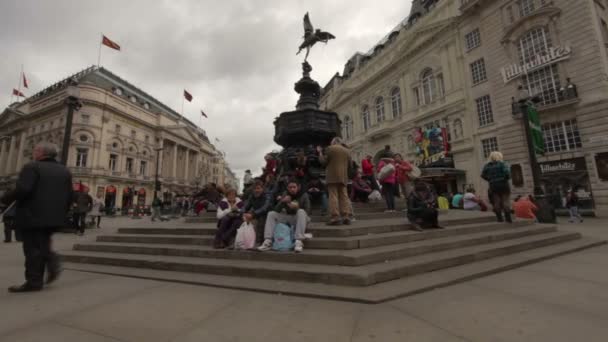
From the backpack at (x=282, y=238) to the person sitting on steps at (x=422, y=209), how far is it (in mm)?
2524

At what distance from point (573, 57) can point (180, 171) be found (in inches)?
2467

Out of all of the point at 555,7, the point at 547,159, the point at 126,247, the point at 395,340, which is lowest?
the point at 395,340

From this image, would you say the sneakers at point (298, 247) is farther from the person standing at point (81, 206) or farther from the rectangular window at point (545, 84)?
the rectangular window at point (545, 84)

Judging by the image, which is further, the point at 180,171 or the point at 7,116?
the point at 180,171

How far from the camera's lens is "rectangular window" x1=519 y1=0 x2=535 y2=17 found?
17.8 m

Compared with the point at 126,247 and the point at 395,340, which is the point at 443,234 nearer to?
the point at 395,340

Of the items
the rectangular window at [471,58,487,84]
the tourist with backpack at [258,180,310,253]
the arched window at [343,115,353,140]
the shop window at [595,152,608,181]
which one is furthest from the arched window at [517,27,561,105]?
the tourist with backpack at [258,180,310,253]

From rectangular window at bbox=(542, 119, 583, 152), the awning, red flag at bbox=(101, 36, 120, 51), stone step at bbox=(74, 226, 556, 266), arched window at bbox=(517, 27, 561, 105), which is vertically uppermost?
red flag at bbox=(101, 36, 120, 51)

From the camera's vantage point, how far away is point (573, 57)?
15547 mm

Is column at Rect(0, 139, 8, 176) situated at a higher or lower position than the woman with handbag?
higher

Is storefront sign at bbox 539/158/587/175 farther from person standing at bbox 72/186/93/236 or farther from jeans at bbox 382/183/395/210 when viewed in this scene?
person standing at bbox 72/186/93/236

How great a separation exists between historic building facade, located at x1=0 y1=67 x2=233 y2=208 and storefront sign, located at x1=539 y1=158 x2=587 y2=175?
124ft

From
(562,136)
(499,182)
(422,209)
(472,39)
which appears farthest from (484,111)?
(422,209)

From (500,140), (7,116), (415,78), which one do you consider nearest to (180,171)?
(7,116)
